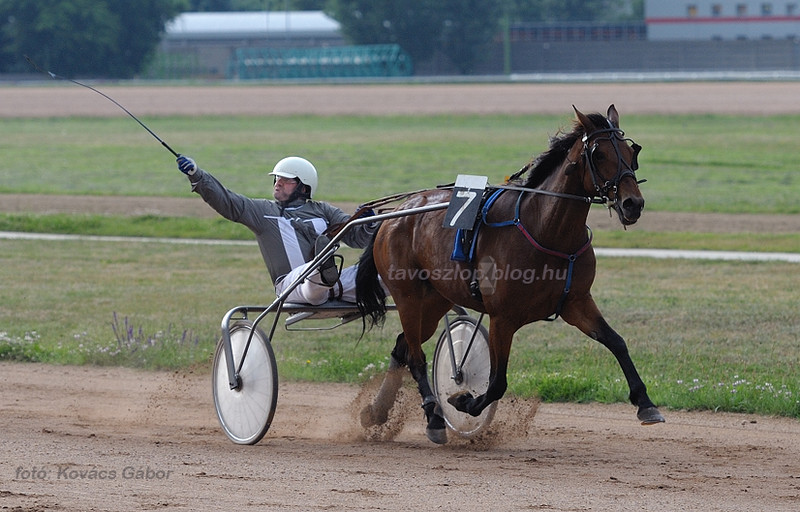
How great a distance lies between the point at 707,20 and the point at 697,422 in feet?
→ 237

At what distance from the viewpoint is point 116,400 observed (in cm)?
770

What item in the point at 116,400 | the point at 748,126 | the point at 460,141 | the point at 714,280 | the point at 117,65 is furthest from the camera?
the point at 117,65

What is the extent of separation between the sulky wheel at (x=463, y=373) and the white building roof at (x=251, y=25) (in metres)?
70.0

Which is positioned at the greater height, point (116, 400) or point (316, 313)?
point (316, 313)

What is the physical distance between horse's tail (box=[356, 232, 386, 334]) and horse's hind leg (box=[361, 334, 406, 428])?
0.26 metres

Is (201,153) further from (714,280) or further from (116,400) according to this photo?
(116,400)

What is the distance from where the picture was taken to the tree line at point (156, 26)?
195ft

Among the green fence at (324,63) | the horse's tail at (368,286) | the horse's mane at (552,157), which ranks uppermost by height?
the horse's mane at (552,157)

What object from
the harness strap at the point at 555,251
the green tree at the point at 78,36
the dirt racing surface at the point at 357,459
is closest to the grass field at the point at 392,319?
the dirt racing surface at the point at 357,459

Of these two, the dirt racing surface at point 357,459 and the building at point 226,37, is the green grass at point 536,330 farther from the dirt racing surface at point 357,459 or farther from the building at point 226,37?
the building at point 226,37

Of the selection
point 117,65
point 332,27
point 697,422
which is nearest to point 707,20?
point 332,27

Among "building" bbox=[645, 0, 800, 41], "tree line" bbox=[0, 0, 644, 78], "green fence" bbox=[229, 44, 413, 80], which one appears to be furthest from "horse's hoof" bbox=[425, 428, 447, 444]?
"building" bbox=[645, 0, 800, 41]

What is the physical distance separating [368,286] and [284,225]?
24.3 inches

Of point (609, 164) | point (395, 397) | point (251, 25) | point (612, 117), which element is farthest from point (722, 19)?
point (609, 164)
